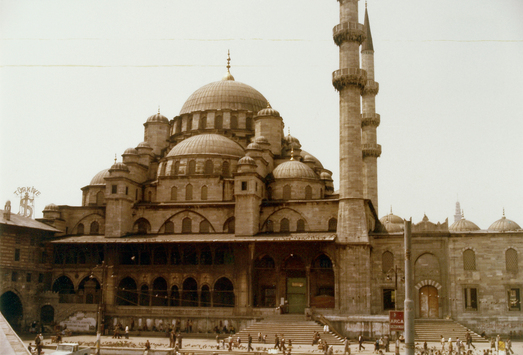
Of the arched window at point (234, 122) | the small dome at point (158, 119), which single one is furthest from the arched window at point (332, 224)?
the small dome at point (158, 119)

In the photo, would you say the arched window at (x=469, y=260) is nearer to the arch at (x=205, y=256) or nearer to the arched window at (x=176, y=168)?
the arch at (x=205, y=256)

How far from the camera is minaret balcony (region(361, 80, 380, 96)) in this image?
5328cm

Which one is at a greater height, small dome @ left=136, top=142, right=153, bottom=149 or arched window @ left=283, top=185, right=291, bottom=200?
small dome @ left=136, top=142, right=153, bottom=149

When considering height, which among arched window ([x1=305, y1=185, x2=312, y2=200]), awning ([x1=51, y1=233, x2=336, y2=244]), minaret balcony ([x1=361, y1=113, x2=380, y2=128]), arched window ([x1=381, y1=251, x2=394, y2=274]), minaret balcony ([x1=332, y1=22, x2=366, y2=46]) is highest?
minaret balcony ([x1=332, y1=22, x2=366, y2=46])

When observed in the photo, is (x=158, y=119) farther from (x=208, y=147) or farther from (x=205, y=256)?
(x=205, y=256)

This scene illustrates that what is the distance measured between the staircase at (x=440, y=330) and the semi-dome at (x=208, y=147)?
19.6 m

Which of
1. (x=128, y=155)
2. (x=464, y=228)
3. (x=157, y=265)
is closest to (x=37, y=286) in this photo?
(x=157, y=265)

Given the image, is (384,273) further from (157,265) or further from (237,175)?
(157,265)

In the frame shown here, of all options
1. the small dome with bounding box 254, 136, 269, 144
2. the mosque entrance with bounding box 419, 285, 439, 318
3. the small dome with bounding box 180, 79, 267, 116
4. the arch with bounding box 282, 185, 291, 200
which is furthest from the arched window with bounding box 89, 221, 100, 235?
the mosque entrance with bounding box 419, 285, 439, 318

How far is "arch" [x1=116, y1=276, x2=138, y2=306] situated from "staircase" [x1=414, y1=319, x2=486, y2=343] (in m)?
19.8

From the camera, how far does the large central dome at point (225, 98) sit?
186 feet

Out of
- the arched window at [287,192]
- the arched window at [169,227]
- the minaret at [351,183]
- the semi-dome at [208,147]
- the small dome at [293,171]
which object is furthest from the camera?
the semi-dome at [208,147]

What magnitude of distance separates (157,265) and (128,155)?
35.2 ft

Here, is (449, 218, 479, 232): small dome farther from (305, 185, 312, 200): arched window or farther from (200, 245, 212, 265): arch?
(200, 245, 212, 265): arch
